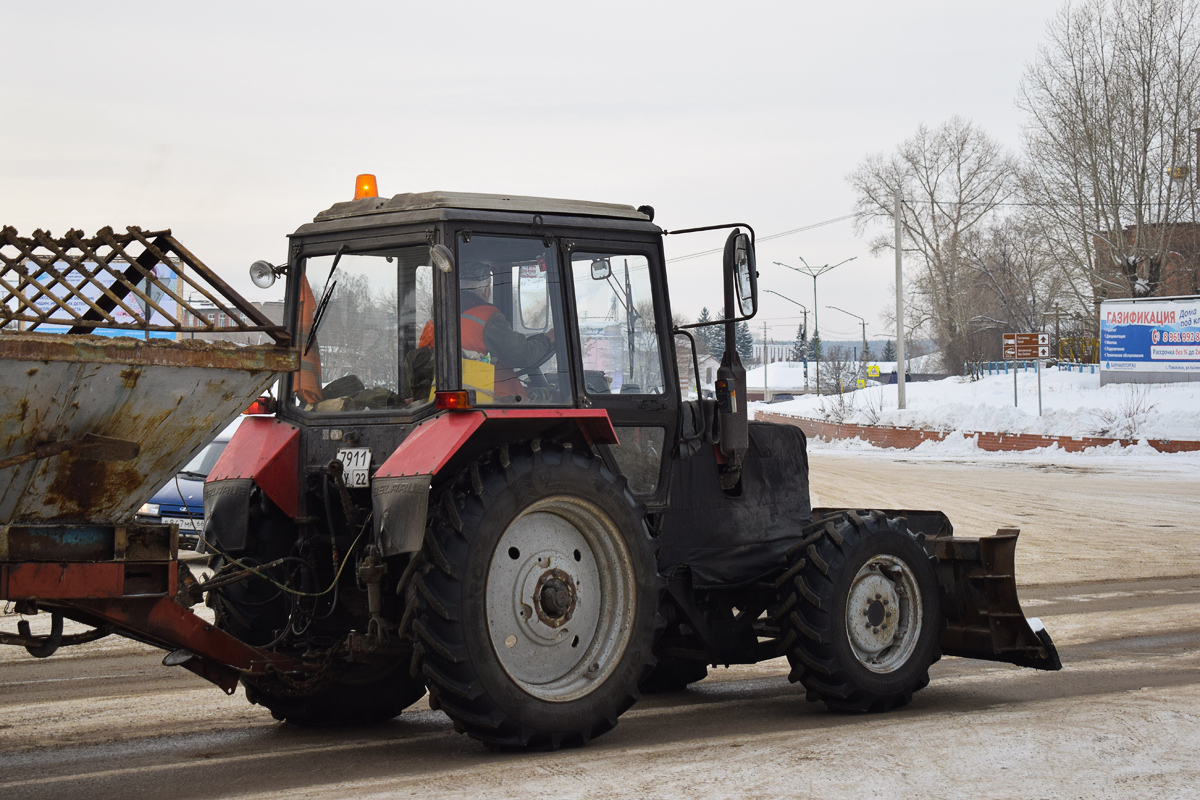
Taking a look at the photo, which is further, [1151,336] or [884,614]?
[1151,336]

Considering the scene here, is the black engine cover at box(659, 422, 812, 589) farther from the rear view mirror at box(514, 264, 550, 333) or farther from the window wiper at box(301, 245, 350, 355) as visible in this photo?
the window wiper at box(301, 245, 350, 355)

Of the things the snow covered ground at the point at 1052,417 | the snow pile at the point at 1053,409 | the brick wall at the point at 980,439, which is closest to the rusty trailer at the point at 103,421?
the brick wall at the point at 980,439

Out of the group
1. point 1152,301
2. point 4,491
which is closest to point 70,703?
point 4,491

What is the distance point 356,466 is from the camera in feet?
Answer: 18.5

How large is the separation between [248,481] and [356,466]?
60 centimetres

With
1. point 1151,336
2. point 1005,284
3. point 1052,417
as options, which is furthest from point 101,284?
point 1005,284

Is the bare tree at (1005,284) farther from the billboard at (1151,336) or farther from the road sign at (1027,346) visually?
the road sign at (1027,346)

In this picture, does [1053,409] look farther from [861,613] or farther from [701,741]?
[701,741]

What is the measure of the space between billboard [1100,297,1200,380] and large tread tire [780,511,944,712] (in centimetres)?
3230

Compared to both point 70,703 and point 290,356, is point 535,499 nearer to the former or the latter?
point 290,356

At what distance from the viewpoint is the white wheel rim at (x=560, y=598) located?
5.38 meters

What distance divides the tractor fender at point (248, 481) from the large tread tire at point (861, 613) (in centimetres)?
264

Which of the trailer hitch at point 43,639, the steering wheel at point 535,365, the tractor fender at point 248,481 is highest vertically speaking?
the steering wheel at point 535,365

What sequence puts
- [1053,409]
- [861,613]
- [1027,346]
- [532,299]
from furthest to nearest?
[1053,409] → [1027,346] → [861,613] → [532,299]
